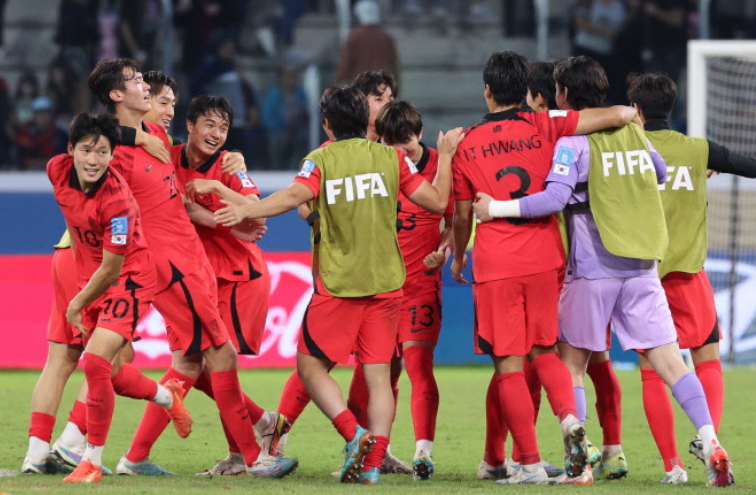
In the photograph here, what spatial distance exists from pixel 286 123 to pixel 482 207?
8524 mm

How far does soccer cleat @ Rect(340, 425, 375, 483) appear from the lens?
16.5ft

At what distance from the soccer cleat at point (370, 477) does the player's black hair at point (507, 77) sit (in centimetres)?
193

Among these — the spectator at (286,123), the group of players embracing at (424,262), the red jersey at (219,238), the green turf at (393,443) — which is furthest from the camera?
the spectator at (286,123)

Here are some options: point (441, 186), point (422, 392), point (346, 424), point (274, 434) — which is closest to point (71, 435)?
point (274, 434)

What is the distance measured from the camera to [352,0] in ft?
46.7

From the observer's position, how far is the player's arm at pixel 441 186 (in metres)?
5.33

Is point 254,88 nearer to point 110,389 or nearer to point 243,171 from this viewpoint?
point 243,171

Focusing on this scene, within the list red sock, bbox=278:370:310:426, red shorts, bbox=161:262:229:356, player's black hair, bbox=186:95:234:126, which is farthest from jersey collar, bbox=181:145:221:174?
red sock, bbox=278:370:310:426

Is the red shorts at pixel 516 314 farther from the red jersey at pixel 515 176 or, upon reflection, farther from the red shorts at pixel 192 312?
the red shorts at pixel 192 312

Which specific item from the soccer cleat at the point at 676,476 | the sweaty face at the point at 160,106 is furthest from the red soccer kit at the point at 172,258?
the soccer cleat at the point at 676,476

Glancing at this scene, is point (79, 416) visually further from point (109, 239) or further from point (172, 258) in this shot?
point (109, 239)

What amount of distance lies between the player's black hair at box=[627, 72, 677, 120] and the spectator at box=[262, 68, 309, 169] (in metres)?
7.88

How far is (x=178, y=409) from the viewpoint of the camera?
5.48m

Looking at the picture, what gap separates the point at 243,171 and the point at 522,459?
212 cm
